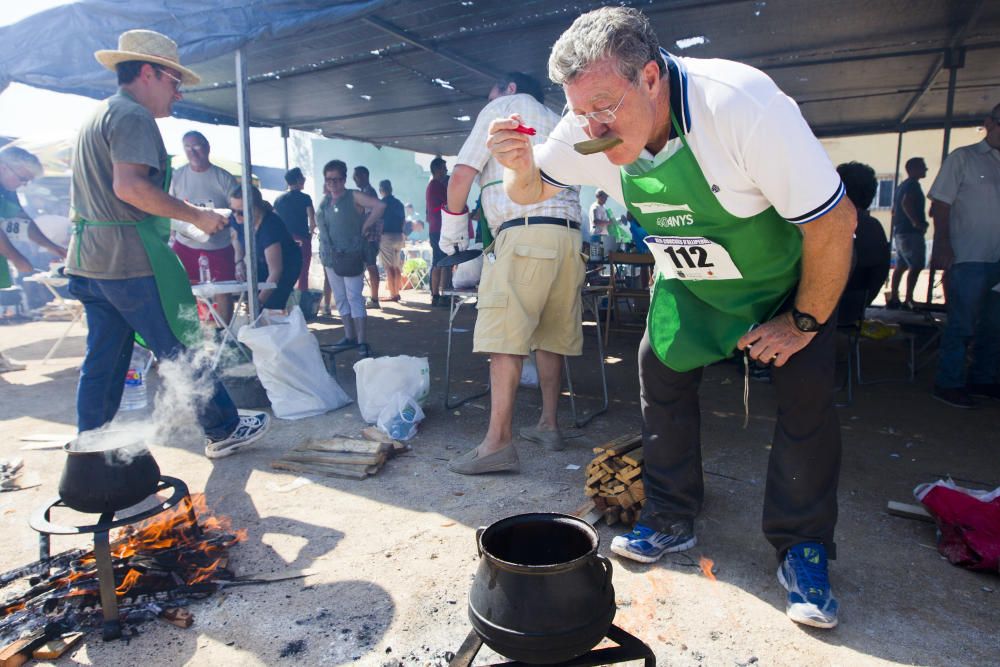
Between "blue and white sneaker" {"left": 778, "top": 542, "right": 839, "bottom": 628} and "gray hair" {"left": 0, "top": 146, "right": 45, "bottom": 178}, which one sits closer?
"blue and white sneaker" {"left": 778, "top": 542, "right": 839, "bottom": 628}

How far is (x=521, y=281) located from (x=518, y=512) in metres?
1.30

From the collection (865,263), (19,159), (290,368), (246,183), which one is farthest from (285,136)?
(865,263)

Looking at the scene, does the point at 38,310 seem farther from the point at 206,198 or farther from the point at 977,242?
the point at 977,242

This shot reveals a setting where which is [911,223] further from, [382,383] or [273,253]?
[273,253]

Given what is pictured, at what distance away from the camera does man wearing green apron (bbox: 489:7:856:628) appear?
1852 millimetres

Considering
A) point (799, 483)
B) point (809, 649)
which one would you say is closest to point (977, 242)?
point (799, 483)

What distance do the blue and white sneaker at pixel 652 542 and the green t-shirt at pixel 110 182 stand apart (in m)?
2.88

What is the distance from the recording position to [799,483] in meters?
2.27

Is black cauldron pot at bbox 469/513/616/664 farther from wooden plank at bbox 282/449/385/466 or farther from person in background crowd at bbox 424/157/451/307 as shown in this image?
person in background crowd at bbox 424/157/451/307

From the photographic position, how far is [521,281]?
3574 mm

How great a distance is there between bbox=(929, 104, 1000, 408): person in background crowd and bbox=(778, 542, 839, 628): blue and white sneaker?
361 cm

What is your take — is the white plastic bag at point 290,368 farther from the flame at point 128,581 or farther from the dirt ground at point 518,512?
the flame at point 128,581

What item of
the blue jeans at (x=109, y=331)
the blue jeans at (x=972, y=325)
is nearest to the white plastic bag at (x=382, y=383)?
the blue jeans at (x=109, y=331)

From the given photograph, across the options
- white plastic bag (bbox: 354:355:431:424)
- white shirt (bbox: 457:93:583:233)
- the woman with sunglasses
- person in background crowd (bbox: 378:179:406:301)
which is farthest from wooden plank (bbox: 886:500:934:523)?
person in background crowd (bbox: 378:179:406:301)
